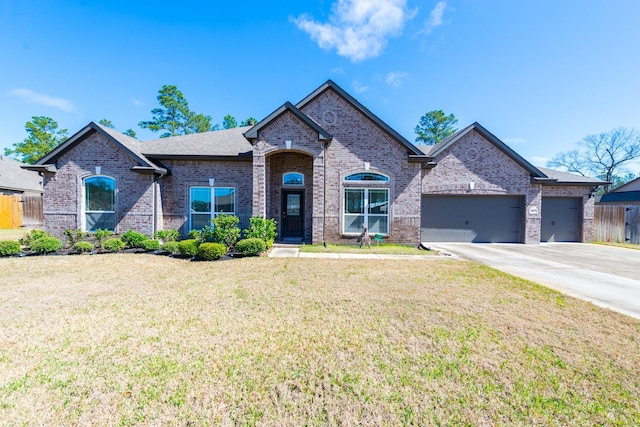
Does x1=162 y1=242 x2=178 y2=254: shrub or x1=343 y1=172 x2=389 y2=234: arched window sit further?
x1=343 y1=172 x2=389 y2=234: arched window

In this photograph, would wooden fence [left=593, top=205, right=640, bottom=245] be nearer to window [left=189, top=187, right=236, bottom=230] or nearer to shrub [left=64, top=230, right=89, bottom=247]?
window [left=189, top=187, right=236, bottom=230]

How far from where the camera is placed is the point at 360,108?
11.1 meters

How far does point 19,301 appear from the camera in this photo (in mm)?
4871

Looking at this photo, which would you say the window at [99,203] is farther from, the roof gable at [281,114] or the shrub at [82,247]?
the roof gable at [281,114]

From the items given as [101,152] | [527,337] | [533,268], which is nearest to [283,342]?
[527,337]

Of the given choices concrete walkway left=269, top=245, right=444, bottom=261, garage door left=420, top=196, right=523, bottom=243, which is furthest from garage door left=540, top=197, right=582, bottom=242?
concrete walkway left=269, top=245, right=444, bottom=261

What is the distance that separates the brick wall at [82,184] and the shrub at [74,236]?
896 mm

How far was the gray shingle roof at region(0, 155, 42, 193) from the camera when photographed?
21.4 m

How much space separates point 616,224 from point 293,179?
17190 mm

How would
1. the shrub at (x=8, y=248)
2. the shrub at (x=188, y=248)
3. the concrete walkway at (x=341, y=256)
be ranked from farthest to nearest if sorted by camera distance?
the concrete walkway at (x=341, y=256)
the shrub at (x=188, y=248)
the shrub at (x=8, y=248)

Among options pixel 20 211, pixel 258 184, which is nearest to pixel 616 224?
pixel 258 184

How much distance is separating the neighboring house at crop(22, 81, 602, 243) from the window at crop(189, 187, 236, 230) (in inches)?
1.8

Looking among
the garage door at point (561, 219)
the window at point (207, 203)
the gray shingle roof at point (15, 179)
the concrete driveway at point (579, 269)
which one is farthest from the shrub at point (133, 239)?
the gray shingle roof at point (15, 179)

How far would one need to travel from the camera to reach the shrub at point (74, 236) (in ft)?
32.9
